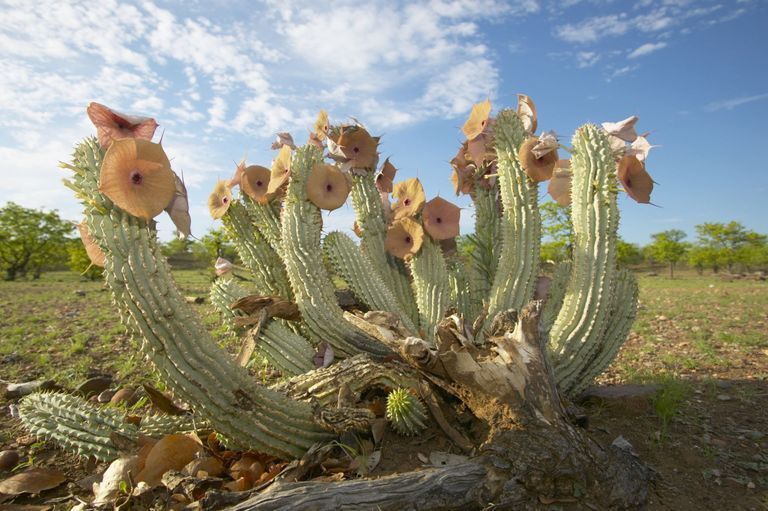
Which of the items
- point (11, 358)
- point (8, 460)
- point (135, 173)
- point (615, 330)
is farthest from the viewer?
point (11, 358)

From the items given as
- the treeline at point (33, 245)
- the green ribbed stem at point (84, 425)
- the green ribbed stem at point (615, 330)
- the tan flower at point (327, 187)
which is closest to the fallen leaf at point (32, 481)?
the green ribbed stem at point (84, 425)

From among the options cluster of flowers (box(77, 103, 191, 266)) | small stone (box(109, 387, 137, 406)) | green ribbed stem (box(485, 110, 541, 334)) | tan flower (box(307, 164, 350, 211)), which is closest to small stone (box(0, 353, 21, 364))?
small stone (box(109, 387, 137, 406))

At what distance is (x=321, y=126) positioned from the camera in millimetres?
4656

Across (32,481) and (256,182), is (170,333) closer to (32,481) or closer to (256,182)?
(32,481)

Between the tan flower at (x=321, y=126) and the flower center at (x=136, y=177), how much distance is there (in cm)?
250

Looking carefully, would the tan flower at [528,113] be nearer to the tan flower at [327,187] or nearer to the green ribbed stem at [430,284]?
the green ribbed stem at [430,284]

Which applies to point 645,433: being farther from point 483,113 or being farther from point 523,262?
point 483,113

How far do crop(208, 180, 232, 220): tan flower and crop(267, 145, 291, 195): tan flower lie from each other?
0.58m

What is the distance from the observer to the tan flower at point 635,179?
140 inches

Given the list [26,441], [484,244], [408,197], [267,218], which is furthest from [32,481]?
[484,244]

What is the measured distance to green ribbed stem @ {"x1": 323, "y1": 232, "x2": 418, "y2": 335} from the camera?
4.18m

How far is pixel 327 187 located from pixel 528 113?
2010mm

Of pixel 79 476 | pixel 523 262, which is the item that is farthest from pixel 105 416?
pixel 523 262

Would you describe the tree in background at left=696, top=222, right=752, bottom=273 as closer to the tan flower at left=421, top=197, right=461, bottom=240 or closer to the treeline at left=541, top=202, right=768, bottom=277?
the treeline at left=541, top=202, right=768, bottom=277
